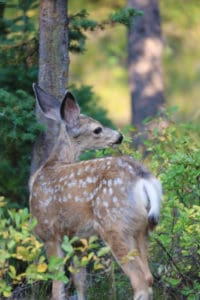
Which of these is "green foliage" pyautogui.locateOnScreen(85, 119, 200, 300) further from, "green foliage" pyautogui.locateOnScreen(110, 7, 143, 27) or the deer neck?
"green foliage" pyautogui.locateOnScreen(110, 7, 143, 27)

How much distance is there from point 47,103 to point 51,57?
47 cm

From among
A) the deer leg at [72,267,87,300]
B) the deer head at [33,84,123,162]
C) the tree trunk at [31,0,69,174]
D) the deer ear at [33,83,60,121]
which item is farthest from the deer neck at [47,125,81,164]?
the deer leg at [72,267,87,300]

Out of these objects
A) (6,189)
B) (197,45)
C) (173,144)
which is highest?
(173,144)

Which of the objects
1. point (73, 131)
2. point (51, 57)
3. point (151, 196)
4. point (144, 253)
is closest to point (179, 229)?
point (144, 253)

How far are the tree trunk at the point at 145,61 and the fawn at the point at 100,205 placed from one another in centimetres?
716

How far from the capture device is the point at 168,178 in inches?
277

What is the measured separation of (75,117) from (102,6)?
1323 cm

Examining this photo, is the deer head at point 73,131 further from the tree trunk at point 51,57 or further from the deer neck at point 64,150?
the tree trunk at point 51,57

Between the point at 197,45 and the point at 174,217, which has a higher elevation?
the point at 174,217

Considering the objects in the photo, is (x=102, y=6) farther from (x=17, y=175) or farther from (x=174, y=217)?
(x=174, y=217)

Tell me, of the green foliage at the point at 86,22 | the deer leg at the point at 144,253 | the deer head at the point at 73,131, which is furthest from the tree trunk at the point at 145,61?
the deer leg at the point at 144,253

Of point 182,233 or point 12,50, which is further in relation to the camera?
point 12,50

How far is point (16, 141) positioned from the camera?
836 centimetres

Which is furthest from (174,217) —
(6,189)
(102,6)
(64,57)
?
(102,6)
